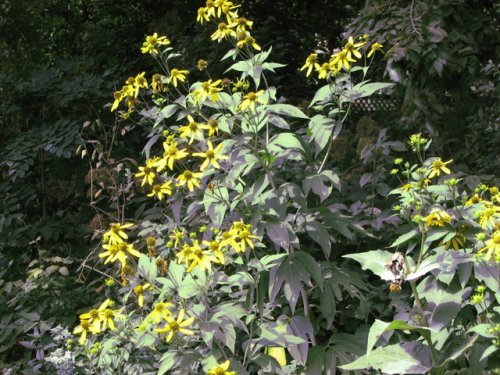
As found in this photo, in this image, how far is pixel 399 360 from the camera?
1905 mm

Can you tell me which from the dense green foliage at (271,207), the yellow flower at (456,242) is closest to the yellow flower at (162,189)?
the dense green foliage at (271,207)

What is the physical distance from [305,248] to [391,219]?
366 millimetres

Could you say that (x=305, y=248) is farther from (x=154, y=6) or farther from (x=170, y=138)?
(x=154, y=6)

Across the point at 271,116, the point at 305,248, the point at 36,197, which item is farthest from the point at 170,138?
the point at 36,197

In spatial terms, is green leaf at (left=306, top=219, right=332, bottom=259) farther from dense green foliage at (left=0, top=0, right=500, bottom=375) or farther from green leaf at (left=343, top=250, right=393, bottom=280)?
green leaf at (left=343, top=250, right=393, bottom=280)

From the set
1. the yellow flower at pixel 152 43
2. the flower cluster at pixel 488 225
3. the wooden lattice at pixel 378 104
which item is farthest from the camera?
the wooden lattice at pixel 378 104

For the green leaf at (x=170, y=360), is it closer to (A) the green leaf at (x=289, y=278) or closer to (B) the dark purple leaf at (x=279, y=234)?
(A) the green leaf at (x=289, y=278)

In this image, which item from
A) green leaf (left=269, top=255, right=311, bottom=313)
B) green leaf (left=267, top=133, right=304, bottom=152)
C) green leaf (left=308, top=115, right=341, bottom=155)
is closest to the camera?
green leaf (left=269, top=255, right=311, bottom=313)

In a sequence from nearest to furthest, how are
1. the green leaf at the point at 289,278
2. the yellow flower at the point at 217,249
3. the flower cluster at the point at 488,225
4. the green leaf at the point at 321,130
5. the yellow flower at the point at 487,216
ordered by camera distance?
1. the flower cluster at the point at 488,225
2. the yellow flower at the point at 487,216
3. the yellow flower at the point at 217,249
4. the green leaf at the point at 289,278
5. the green leaf at the point at 321,130

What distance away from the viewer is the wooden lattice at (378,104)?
6.08 metres

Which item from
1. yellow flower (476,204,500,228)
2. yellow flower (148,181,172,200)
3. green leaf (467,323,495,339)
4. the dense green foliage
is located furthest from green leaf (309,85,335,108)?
green leaf (467,323,495,339)

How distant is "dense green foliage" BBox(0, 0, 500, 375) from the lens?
202cm

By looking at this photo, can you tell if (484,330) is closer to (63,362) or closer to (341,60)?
(341,60)

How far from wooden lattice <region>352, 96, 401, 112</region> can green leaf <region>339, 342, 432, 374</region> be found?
415 cm
